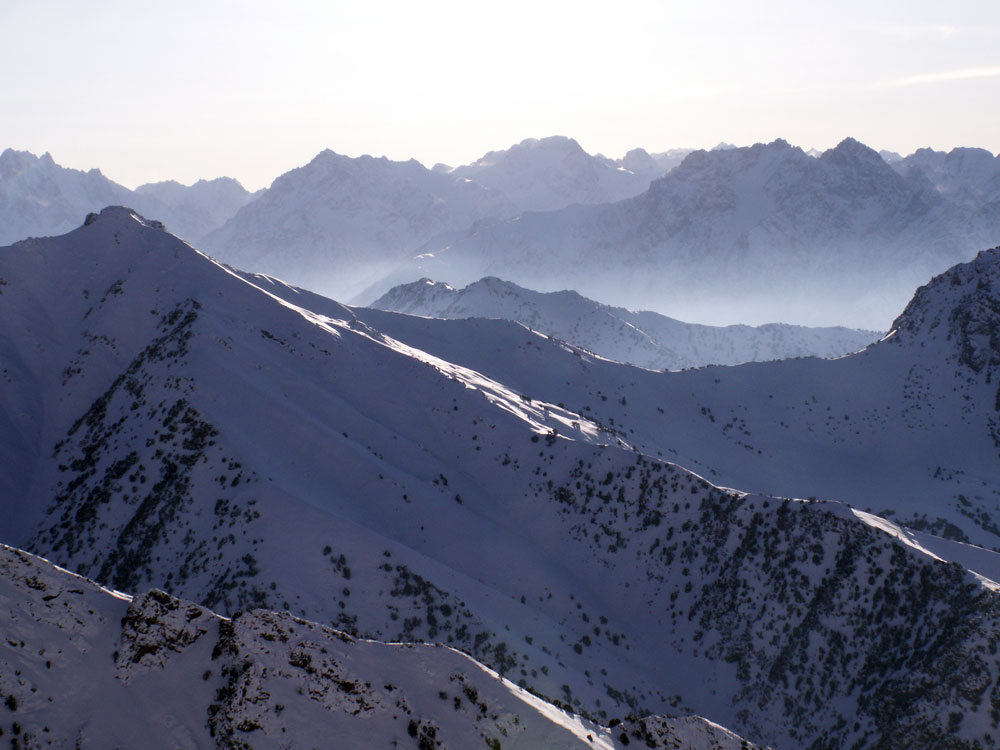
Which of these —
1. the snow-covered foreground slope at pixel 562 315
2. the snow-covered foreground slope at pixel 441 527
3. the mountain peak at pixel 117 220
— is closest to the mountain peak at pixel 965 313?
the snow-covered foreground slope at pixel 441 527

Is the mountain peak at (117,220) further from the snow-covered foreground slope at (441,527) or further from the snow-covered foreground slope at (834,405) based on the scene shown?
the snow-covered foreground slope at (834,405)

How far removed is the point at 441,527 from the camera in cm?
4572

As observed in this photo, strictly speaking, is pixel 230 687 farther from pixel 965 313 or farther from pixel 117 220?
pixel 965 313

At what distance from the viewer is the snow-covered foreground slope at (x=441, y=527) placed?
35.2m

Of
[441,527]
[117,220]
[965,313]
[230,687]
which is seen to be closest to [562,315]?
[965,313]

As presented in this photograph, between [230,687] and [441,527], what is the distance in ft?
88.1

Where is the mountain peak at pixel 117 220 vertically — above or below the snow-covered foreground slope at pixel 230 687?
above

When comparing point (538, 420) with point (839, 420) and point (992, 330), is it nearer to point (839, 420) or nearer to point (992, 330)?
point (839, 420)

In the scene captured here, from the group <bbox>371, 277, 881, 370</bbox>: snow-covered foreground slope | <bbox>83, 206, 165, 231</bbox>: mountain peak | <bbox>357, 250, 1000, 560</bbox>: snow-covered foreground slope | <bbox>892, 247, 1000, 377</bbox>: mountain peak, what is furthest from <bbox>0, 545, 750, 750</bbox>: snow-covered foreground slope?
<bbox>371, 277, 881, 370</bbox>: snow-covered foreground slope

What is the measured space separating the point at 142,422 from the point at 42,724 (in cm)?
3209

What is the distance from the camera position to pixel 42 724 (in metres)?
17.3

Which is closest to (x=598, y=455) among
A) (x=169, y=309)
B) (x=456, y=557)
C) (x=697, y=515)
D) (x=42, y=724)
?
(x=697, y=515)

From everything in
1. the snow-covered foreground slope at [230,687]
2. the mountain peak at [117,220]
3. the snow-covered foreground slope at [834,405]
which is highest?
the snow-covered foreground slope at [834,405]

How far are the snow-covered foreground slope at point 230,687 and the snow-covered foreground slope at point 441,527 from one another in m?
13.1
